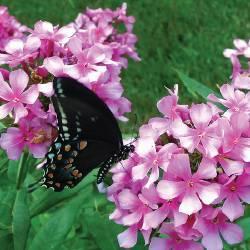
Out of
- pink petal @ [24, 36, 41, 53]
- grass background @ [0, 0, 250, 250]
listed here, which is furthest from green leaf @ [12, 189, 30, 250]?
grass background @ [0, 0, 250, 250]

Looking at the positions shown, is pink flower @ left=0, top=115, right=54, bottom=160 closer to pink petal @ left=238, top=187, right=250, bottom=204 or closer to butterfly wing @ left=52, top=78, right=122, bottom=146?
butterfly wing @ left=52, top=78, right=122, bottom=146

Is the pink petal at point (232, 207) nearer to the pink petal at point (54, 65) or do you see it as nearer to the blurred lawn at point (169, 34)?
the pink petal at point (54, 65)

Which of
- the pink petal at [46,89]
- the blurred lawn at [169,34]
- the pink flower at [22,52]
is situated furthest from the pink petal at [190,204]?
the blurred lawn at [169,34]

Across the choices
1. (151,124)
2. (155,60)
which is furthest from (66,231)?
(155,60)

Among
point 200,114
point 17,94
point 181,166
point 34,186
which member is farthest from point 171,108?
point 34,186

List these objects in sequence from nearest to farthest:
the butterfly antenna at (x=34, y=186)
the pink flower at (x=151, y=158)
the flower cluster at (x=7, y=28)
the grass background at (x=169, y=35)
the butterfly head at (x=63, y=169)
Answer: the pink flower at (x=151, y=158) < the butterfly head at (x=63, y=169) < the butterfly antenna at (x=34, y=186) < the flower cluster at (x=7, y=28) < the grass background at (x=169, y=35)

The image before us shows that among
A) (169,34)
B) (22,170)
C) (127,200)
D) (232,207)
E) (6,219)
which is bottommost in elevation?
(169,34)

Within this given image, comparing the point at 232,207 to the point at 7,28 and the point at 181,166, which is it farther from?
the point at 7,28
